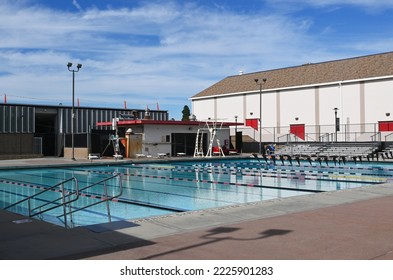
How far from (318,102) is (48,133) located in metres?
Answer: 25.2

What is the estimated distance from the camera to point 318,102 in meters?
43.0

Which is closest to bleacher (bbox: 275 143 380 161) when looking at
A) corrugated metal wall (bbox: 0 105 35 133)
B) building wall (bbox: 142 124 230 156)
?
building wall (bbox: 142 124 230 156)

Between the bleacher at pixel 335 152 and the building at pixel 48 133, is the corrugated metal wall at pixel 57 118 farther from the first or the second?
the bleacher at pixel 335 152

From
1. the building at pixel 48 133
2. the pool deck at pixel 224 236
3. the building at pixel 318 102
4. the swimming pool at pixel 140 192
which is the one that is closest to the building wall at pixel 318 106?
the building at pixel 318 102

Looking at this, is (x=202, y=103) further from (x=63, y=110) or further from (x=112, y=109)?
(x=63, y=110)

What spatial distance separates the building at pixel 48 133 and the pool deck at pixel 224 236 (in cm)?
2519

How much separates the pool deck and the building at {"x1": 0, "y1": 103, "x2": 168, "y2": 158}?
25.2m

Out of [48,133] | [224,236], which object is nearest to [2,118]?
[48,133]

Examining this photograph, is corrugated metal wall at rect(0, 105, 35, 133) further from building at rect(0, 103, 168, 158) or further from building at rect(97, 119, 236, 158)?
building at rect(97, 119, 236, 158)

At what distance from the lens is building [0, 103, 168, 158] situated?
110 feet

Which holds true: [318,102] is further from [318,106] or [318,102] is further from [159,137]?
[159,137]

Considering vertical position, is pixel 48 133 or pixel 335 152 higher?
pixel 48 133

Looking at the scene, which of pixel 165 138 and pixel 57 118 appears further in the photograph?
pixel 57 118
